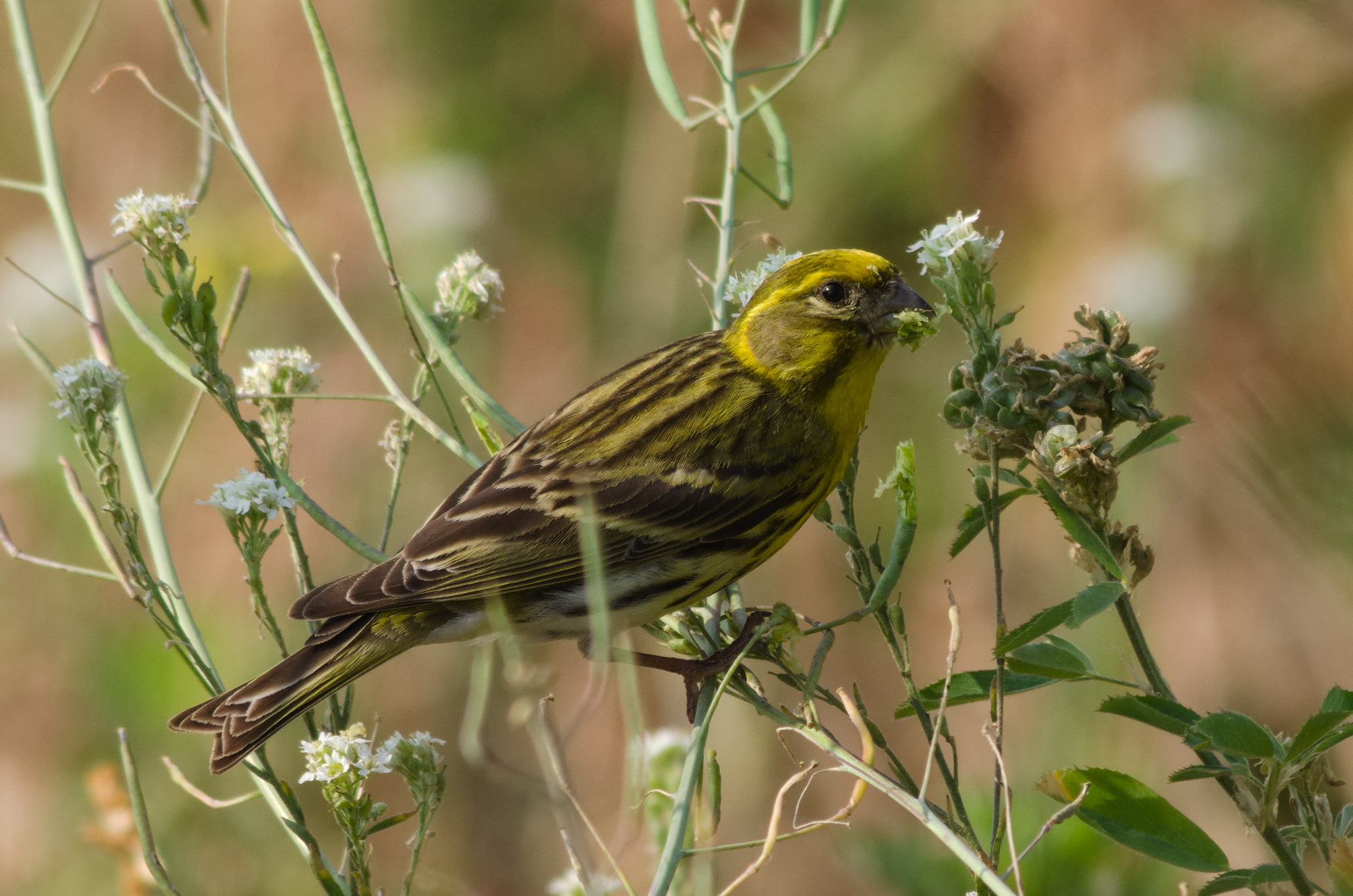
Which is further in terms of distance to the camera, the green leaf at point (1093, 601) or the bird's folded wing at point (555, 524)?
the bird's folded wing at point (555, 524)

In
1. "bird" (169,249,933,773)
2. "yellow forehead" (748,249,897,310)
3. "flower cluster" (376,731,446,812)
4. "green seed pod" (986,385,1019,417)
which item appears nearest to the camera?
"green seed pod" (986,385,1019,417)

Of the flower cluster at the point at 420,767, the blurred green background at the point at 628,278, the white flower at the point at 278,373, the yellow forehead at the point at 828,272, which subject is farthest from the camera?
the blurred green background at the point at 628,278

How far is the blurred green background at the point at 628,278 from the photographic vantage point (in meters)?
5.08

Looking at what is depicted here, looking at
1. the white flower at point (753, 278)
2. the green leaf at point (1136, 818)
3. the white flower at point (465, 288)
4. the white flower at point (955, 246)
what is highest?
the white flower at point (465, 288)

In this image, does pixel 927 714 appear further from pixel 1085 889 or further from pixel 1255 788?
pixel 1085 889

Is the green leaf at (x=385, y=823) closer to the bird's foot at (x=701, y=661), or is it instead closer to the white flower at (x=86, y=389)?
the bird's foot at (x=701, y=661)

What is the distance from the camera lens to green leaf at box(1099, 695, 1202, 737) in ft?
→ 5.37

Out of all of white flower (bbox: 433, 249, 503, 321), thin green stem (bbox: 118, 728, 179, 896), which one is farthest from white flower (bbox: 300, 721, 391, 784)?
white flower (bbox: 433, 249, 503, 321)

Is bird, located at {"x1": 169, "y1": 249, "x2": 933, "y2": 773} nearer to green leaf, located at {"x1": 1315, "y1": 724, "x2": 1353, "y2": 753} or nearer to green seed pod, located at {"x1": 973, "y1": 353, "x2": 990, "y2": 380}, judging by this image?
green seed pod, located at {"x1": 973, "y1": 353, "x2": 990, "y2": 380}

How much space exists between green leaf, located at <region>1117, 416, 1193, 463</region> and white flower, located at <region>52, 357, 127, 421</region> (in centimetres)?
147

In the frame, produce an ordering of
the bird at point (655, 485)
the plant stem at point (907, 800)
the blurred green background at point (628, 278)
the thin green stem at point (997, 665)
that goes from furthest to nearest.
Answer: the blurred green background at point (628, 278), the bird at point (655, 485), the thin green stem at point (997, 665), the plant stem at point (907, 800)

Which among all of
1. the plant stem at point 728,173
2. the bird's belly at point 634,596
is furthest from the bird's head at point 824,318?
the plant stem at point 728,173

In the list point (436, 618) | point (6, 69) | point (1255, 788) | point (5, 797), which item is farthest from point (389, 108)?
point (1255, 788)

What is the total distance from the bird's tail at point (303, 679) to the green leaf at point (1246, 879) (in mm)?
1359
